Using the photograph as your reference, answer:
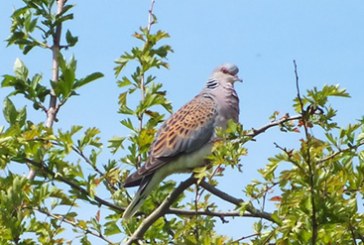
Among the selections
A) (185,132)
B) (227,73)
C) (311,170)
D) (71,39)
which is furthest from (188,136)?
(311,170)

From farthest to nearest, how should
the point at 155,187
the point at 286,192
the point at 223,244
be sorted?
1. the point at 155,187
2. the point at 223,244
3. the point at 286,192

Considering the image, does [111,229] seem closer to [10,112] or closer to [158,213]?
[158,213]

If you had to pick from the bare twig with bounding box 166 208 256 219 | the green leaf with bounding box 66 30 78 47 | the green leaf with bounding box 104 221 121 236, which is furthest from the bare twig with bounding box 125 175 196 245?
the green leaf with bounding box 66 30 78 47

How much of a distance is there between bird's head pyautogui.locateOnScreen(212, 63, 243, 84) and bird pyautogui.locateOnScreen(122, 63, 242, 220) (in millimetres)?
10

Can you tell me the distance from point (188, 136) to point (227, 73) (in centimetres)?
91

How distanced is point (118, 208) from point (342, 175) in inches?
56.5

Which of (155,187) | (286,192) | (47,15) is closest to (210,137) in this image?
(155,187)

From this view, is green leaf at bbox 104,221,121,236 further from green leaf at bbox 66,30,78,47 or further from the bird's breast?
green leaf at bbox 66,30,78,47

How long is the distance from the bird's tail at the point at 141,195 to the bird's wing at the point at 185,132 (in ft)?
0.28

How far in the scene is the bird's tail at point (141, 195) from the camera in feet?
18.2

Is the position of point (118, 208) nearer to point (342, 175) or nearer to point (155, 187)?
point (155, 187)

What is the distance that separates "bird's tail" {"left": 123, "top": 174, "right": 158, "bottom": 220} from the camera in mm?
5562

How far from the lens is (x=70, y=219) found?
5.60m

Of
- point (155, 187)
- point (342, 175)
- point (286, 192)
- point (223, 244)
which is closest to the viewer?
point (286, 192)
